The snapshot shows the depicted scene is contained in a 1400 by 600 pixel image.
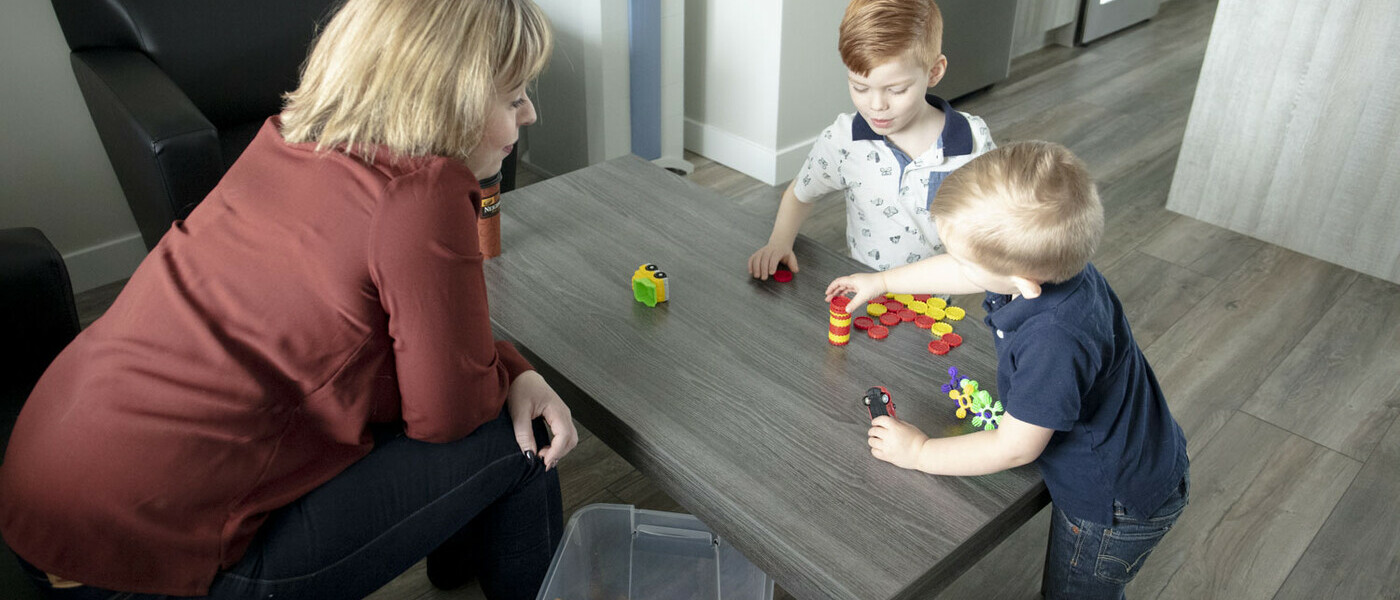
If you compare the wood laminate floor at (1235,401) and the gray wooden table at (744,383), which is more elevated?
the gray wooden table at (744,383)

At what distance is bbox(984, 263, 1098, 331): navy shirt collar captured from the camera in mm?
1040

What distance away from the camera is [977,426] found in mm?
1177

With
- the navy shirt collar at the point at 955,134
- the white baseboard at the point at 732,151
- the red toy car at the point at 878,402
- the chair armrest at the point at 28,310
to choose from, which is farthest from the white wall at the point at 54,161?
the red toy car at the point at 878,402

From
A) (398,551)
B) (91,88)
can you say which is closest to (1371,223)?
(398,551)

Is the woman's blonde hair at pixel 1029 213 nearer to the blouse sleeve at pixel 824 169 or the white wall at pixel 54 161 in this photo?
the blouse sleeve at pixel 824 169

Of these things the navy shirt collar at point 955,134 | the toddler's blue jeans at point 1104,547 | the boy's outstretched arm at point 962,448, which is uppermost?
the navy shirt collar at point 955,134

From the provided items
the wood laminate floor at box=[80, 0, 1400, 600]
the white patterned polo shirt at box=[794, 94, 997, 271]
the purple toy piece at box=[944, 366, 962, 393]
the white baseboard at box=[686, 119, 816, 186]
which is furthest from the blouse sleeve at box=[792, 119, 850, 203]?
the white baseboard at box=[686, 119, 816, 186]

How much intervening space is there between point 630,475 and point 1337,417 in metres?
1.40

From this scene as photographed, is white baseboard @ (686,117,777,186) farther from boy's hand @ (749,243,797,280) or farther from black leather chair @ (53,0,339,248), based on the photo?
boy's hand @ (749,243,797,280)

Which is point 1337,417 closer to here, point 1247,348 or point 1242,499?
point 1247,348

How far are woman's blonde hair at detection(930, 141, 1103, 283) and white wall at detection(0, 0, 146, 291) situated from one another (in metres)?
2.10

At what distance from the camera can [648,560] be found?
1.48 meters

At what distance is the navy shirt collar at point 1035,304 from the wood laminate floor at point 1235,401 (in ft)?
1.28

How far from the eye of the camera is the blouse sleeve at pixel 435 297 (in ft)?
3.09
